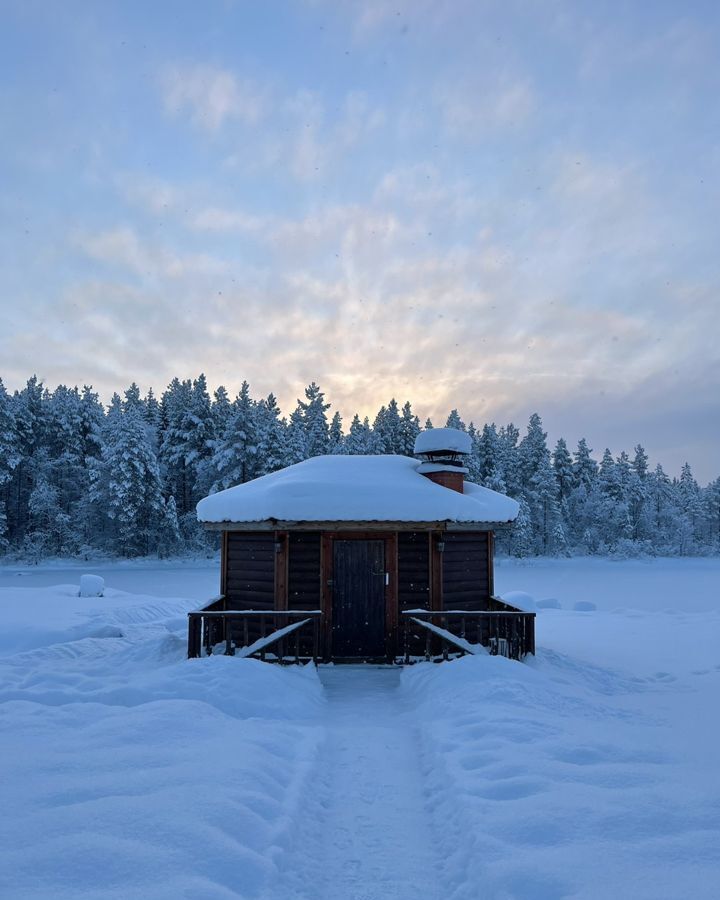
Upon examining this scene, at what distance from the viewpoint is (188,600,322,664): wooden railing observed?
1063 centimetres

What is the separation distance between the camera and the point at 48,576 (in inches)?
1480

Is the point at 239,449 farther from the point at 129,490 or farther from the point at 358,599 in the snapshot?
the point at 358,599

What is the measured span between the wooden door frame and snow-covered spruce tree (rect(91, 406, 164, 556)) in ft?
124

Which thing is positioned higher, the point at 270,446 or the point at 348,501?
the point at 270,446

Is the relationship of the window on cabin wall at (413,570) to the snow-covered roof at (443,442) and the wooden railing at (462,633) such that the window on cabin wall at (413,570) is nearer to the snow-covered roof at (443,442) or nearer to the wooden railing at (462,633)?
the wooden railing at (462,633)

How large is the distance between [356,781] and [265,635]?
5.07 m

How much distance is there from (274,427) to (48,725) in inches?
1685

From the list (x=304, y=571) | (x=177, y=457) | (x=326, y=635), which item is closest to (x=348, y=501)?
(x=304, y=571)

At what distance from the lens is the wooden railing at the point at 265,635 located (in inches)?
418

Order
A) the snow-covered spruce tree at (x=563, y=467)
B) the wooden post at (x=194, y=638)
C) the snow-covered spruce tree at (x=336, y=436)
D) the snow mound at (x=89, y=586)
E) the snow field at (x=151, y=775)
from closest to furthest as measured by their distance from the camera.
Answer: the snow field at (x=151, y=775) < the wooden post at (x=194, y=638) < the snow mound at (x=89, y=586) < the snow-covered spruce tree at (x=336, y=436) < the snow-covered spruce tree at (x=563, y=467)

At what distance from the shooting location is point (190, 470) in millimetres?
55312

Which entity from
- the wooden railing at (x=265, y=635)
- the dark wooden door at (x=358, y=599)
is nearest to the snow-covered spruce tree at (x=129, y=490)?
the wooden railing at (x=265, y=635)

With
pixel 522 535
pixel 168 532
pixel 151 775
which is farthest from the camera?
pixel 522 535

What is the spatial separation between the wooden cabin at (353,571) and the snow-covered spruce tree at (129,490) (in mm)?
36153
